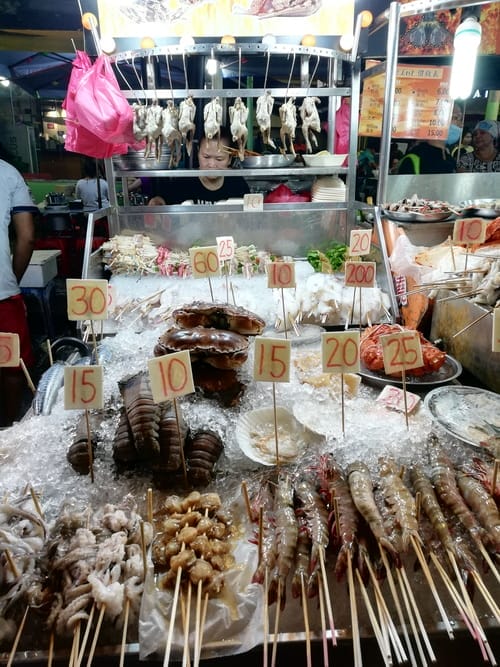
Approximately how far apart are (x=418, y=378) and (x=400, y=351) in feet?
2.45

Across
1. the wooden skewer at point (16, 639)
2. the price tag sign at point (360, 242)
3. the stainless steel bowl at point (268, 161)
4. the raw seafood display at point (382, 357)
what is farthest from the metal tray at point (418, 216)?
the wooden skewer at point (16, 639)

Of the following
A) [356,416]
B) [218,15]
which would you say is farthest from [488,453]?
[218,15]

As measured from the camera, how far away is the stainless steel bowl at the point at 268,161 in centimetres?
457

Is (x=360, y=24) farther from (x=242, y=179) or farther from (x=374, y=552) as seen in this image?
(x=374, y=552)

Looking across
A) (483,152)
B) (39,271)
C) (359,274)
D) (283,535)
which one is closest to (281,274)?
(359,274)

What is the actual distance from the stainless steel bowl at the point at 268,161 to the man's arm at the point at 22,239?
2318 millimetres

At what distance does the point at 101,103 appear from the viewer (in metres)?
4.06

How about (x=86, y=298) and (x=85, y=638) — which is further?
(x=86, y=298)

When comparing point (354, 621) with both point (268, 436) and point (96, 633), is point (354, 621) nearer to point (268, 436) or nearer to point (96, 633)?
point (96, 633)

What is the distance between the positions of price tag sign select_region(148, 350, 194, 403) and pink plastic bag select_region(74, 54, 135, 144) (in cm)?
329

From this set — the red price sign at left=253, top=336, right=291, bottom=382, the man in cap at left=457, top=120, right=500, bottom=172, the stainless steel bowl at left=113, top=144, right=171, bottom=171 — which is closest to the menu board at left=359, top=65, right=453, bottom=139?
the man in cap at left=457, top=120, right=500, bottom=172

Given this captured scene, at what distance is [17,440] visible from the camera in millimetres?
2111

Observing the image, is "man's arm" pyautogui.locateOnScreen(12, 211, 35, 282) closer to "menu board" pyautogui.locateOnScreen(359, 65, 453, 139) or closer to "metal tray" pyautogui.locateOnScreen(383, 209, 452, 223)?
"metal tray" pyautogui.locateOnScreen(383, 209, 452, 223)

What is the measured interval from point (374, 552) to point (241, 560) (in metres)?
0.45
